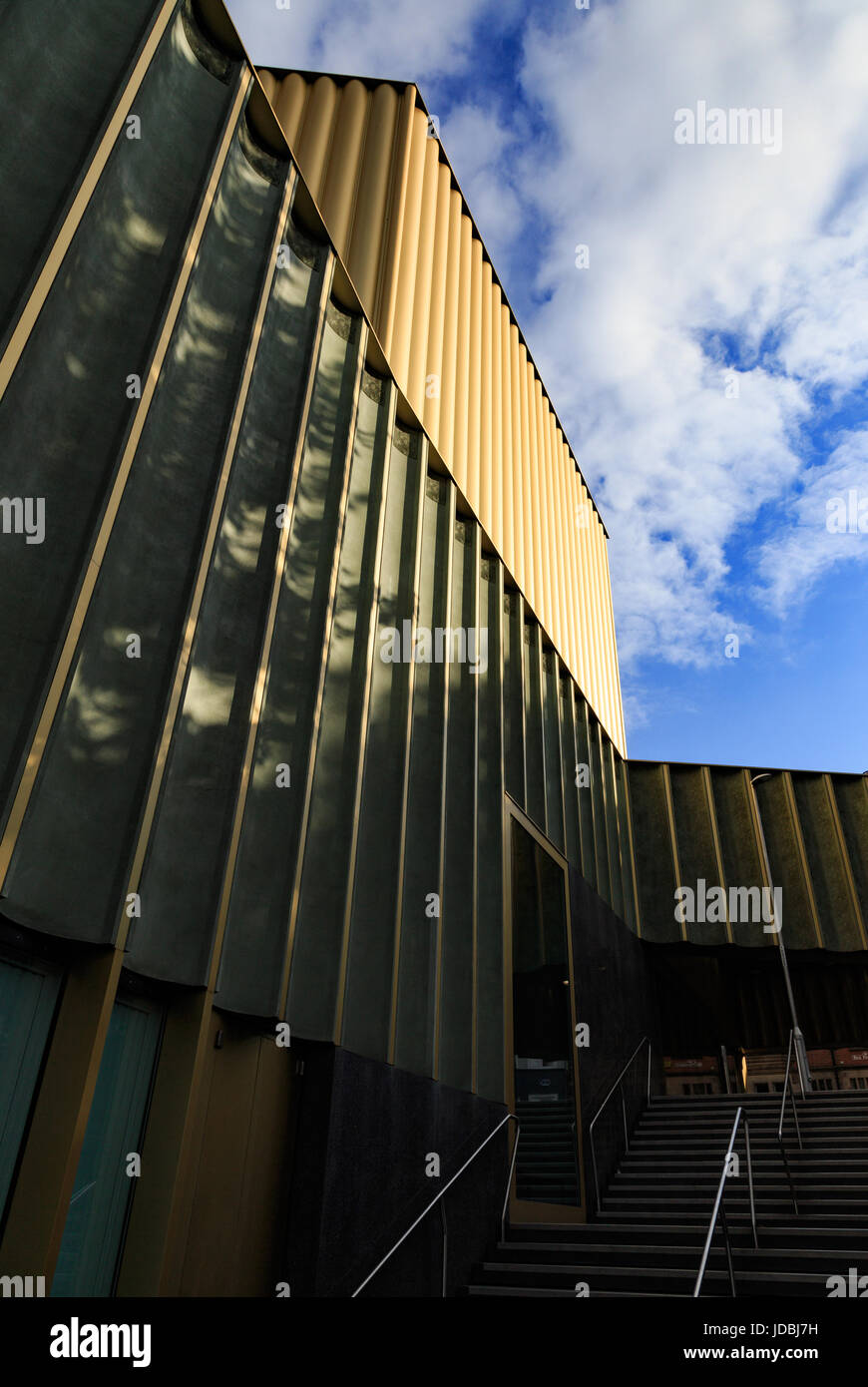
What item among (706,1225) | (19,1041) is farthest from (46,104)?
(706,1225)

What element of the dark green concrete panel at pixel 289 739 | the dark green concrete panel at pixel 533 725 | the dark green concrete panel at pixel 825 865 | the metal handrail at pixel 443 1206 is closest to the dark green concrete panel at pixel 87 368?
the dark green concrete panel at pixel 289 739

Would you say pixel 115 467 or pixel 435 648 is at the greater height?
pixel 435 648

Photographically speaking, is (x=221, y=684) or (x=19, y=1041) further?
(x=221, y=684)

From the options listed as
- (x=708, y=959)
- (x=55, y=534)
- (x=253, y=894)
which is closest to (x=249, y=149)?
(x=55, y=534)

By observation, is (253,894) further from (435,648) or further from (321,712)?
(435,648)

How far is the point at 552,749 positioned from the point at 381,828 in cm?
582

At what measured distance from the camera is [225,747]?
4.96m

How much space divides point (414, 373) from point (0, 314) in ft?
23.1

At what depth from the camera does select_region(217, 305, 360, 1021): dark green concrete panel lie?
4.94 m

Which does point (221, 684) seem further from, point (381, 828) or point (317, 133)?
point (317, 133)

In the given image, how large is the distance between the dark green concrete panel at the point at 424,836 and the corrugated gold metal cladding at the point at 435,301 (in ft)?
7.93

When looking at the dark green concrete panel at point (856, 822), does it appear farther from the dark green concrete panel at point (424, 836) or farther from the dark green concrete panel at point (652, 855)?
the dark green concrete panel at point (424, 836)

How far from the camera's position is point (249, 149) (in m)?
6.46
